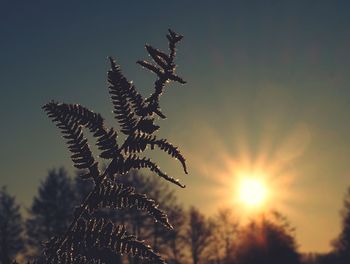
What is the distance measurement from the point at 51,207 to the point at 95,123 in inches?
1936

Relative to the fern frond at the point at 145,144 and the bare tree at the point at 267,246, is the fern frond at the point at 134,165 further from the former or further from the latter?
the bare tree at the point at 267,246

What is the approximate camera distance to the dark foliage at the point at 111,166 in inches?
69.7

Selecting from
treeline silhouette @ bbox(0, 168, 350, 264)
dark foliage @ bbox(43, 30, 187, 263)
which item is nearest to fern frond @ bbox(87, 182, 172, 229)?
dark foliage @ bbox(43, 30, 187, 263)

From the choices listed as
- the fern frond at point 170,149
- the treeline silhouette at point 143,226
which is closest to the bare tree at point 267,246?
the treeline silhouette at point 143,226

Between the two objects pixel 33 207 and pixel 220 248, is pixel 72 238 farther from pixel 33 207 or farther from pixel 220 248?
pixel 220 248

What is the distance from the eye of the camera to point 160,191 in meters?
52.0

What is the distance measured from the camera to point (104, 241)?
5.73ft

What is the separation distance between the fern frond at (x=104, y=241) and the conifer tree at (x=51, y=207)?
47.1 meters

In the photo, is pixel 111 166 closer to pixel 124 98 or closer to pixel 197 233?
pixel 124 98

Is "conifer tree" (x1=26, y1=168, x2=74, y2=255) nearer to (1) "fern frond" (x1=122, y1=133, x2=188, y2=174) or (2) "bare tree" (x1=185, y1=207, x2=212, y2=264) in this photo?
(2) "bare tree" (x1=185, y1=207, x2=212, y2=264)

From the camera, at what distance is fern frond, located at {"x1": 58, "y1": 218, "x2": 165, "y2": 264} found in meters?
1.74

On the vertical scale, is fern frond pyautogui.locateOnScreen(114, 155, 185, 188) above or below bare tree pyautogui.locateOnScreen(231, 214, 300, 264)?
below

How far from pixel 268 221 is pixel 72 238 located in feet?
159

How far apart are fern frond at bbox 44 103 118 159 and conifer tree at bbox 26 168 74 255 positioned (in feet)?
155
